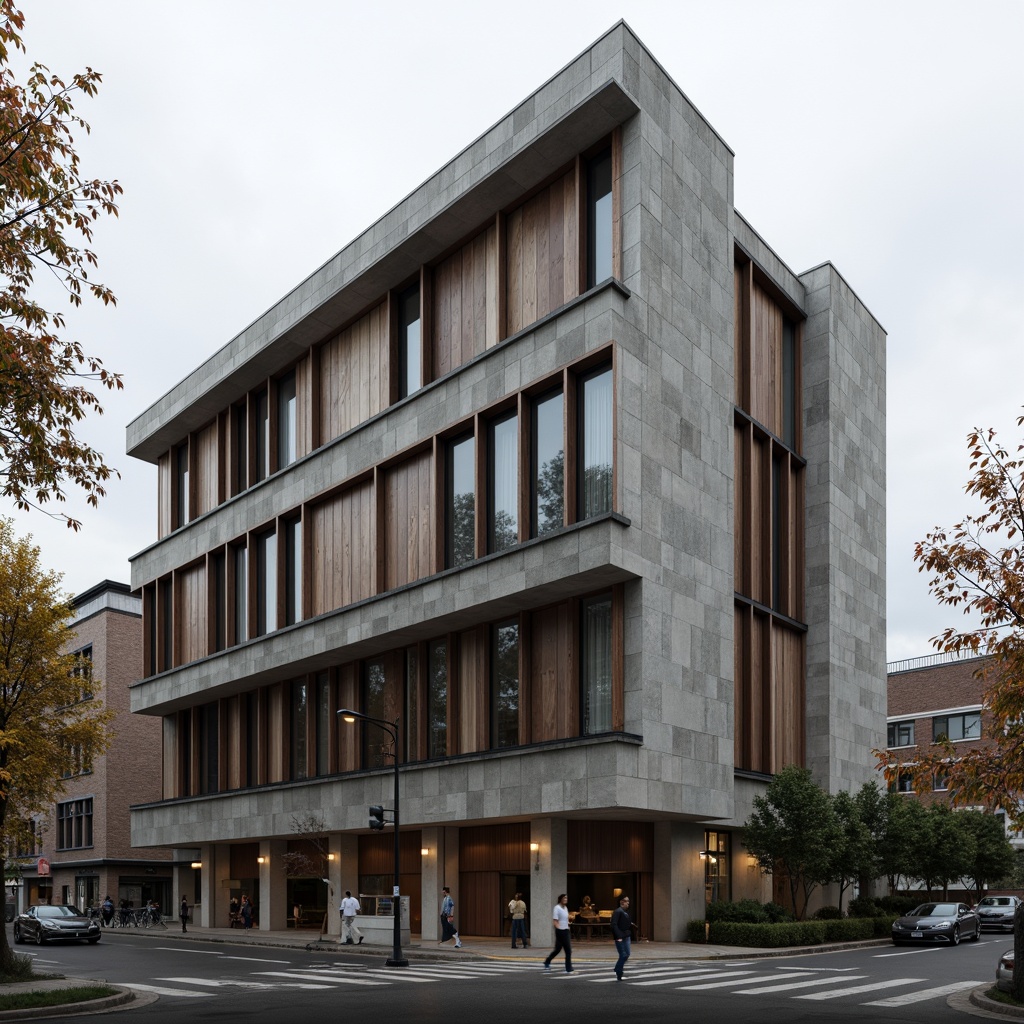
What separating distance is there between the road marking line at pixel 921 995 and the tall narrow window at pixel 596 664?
12858mm

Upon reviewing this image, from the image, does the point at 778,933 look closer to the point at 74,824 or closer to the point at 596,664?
the point at 596,664

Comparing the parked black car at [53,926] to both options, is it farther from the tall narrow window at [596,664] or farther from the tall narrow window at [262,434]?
the tall narrow window at [596,664]

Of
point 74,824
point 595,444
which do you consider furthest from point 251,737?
point 74,824

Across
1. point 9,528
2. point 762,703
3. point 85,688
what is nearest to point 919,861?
point 762,703

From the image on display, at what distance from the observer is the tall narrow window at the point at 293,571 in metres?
48.7

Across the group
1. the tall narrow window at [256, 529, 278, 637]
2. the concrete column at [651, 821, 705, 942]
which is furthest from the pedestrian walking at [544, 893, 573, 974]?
the tall narrow window at [256, 529, 278, 637]

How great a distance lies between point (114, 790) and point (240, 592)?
24.2 meters

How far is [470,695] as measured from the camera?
39844mm

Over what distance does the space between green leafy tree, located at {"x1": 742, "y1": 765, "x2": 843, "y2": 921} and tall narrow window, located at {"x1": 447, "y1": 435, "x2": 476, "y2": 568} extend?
12556mm

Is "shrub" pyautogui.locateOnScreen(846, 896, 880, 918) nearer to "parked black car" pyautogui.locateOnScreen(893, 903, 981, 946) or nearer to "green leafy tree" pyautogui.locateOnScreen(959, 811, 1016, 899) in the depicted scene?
"parked black car" pyautogui.locateOnScreen(893, 903, 981, 946)

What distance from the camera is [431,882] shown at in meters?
40.6

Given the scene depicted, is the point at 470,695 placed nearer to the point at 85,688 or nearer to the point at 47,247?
the point at 85,688

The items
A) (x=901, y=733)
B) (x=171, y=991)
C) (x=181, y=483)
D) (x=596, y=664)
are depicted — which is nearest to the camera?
(x=171, y=991)

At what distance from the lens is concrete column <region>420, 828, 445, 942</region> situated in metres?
39.8
